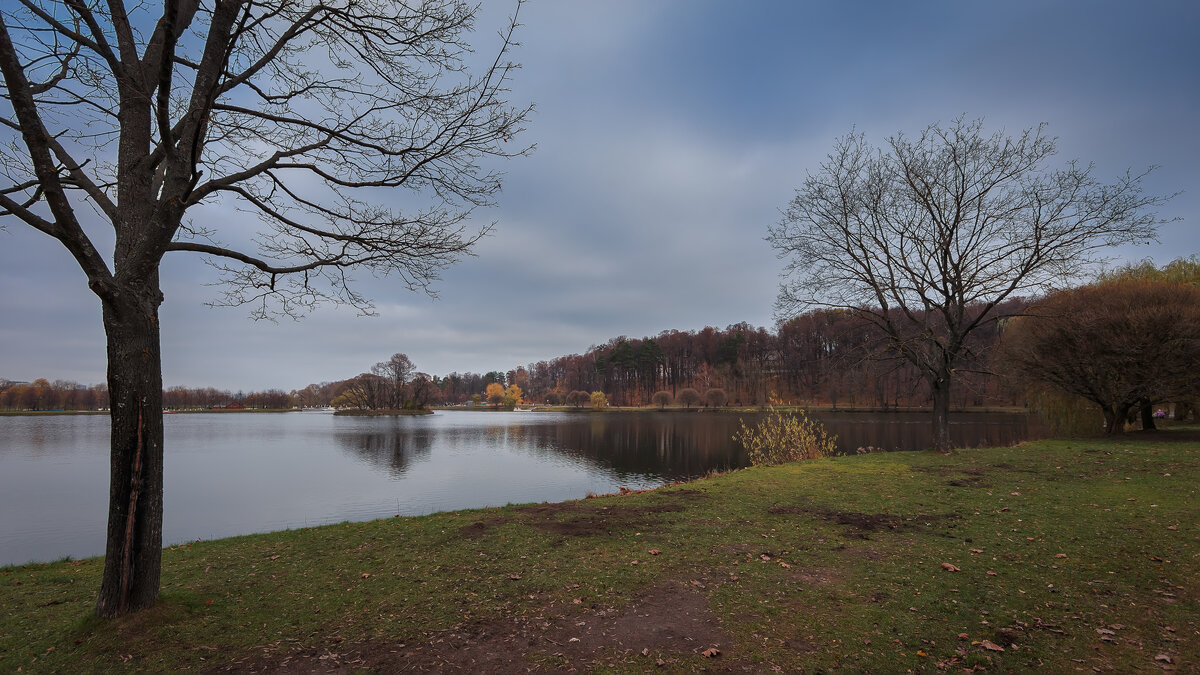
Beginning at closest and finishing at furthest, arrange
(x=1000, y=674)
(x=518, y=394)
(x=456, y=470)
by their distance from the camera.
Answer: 1. (x=1000, y=674)
2. (x=456, y=470)
3. (x=518, y=394)

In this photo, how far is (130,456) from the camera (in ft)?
13.6

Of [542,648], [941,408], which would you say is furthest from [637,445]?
[542,648]

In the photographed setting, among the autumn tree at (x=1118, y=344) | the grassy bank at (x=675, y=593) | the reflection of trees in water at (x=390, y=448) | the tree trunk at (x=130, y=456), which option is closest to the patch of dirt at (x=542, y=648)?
the grassy bank at (x=675, y=593)

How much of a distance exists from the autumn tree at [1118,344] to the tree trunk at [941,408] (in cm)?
429

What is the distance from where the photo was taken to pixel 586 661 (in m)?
3.65

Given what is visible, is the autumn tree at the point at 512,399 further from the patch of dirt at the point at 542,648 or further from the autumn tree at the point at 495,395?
the patch of dirt at the point at 542,648

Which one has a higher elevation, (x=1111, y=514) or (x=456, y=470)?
(x=1111, y=514)

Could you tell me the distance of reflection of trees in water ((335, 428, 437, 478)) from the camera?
79.8ft

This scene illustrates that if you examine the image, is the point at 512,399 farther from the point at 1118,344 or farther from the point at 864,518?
the point at 864,518

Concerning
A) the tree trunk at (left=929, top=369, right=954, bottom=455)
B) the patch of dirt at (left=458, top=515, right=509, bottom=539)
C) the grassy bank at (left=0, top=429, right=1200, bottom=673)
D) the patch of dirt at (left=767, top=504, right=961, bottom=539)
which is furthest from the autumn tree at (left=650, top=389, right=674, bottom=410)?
the patch of dirt at (left=458, top=515, right=509, bottom=539)

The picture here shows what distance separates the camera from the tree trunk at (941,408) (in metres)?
14.2

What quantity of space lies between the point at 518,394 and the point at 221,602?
415ft

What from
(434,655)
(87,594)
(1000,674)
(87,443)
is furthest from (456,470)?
(87,443)

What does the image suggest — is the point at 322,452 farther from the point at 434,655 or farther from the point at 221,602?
the point at 434,655
